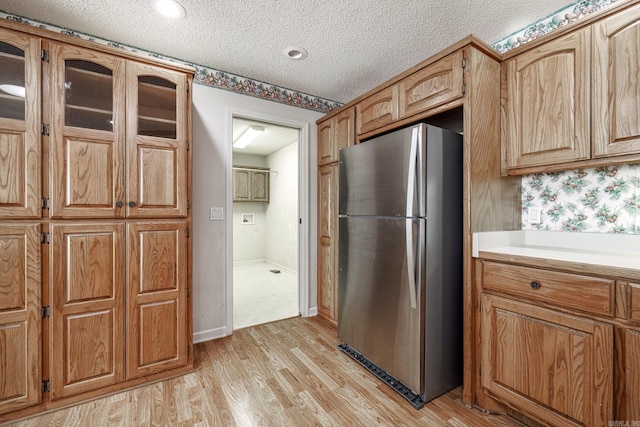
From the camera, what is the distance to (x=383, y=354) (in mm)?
1879

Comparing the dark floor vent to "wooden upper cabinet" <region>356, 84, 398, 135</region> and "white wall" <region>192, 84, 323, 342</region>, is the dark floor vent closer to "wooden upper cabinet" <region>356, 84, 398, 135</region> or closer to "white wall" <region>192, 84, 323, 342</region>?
"white wall" <region>192, 84, 323, 342</region>

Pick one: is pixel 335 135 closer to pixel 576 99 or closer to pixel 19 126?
pixel 576 99

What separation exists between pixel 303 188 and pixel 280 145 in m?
2.69

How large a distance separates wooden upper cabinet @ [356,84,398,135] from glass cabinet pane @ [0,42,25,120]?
2.22 metres

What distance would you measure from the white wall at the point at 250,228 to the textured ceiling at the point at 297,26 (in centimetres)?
381

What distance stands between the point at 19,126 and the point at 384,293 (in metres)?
2.38

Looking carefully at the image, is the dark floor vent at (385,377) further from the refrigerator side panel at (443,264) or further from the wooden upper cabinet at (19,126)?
the wooden upper cabinet at (19,126)

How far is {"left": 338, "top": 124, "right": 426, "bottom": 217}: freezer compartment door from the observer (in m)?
1.63

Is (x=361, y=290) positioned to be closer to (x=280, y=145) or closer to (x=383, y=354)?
(x=383, y=354)

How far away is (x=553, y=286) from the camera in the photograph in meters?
1.30

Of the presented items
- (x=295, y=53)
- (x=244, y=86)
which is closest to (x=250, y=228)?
(x=244, y=86)

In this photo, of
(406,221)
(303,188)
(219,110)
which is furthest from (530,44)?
(219,110)

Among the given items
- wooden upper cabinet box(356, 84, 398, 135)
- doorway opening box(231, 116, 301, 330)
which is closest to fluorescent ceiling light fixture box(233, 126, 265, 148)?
doorway opening box(231, 116, 301, 330)

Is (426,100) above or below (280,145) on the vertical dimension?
below
